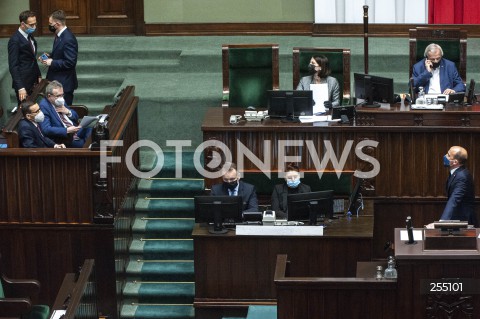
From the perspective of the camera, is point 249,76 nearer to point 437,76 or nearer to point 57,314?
point 437,76

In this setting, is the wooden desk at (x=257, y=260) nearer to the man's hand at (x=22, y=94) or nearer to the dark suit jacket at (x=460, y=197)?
the dark suit jacket at (x=460, y=197)

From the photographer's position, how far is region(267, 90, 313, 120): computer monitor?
12344mm

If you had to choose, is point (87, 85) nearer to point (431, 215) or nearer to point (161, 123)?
point (161, 123)

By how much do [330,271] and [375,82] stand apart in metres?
1.83

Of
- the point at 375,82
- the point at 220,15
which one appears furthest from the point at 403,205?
A: the point at 220,15

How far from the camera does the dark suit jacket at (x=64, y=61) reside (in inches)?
508

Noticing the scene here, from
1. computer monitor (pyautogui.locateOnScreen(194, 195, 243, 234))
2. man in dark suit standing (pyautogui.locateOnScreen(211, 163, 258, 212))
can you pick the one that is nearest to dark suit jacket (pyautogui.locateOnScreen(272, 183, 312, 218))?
man in dark suit standing (pyautogui.locateOnScreen(211, 163, 258, 212))

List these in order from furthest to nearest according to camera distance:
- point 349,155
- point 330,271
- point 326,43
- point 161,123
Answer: point 326,43, point 161,123, point 349,155, point 330,271

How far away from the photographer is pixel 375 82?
12367mm

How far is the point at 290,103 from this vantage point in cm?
1237

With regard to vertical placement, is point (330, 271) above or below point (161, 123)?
below

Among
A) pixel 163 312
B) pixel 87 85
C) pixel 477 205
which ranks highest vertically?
pixel 87 85

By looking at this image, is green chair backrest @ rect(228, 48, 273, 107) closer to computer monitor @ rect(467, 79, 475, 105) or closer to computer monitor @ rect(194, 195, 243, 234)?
computer monitor @ rect(467, 79, 475, 105)

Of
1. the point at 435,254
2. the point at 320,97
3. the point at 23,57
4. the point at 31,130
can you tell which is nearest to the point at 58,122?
the point at 31,130
